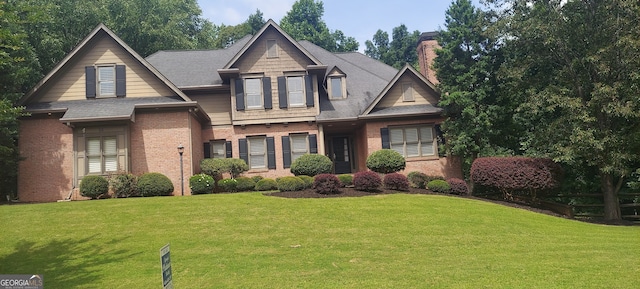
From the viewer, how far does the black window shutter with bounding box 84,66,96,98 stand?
1984cm

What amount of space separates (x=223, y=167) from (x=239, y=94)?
4.17 meters

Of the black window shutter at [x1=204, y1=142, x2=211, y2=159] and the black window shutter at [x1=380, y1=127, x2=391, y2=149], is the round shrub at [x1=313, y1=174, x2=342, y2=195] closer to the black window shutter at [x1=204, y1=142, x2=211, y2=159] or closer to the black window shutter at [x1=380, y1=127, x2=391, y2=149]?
the black window shutter at [x1=380, y1=127, x2=391, y2=149]

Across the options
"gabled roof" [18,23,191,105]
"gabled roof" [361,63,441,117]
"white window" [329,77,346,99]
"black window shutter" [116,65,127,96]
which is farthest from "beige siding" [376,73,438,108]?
"black window shutter" [116,65,127,96]

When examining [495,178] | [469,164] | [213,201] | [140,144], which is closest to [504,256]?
[495,178]

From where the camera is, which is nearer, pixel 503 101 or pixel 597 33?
pixel 597 33

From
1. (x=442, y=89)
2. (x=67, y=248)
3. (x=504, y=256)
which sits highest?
(x=442, y=89)

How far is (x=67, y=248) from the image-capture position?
1065 cm

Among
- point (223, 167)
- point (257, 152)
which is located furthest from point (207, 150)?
point (257, 152)

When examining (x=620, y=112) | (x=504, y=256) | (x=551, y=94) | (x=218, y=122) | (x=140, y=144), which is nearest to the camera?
(x=504, y=256)

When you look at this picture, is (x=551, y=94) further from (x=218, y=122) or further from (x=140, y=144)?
(x=140, y=144)

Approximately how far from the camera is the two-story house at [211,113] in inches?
747

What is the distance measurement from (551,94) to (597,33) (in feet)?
10.2

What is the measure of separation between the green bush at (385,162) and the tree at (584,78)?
582 centimetres

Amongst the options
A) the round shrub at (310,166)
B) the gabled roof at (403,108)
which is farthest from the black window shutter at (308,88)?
the round shrub at (310,166)
